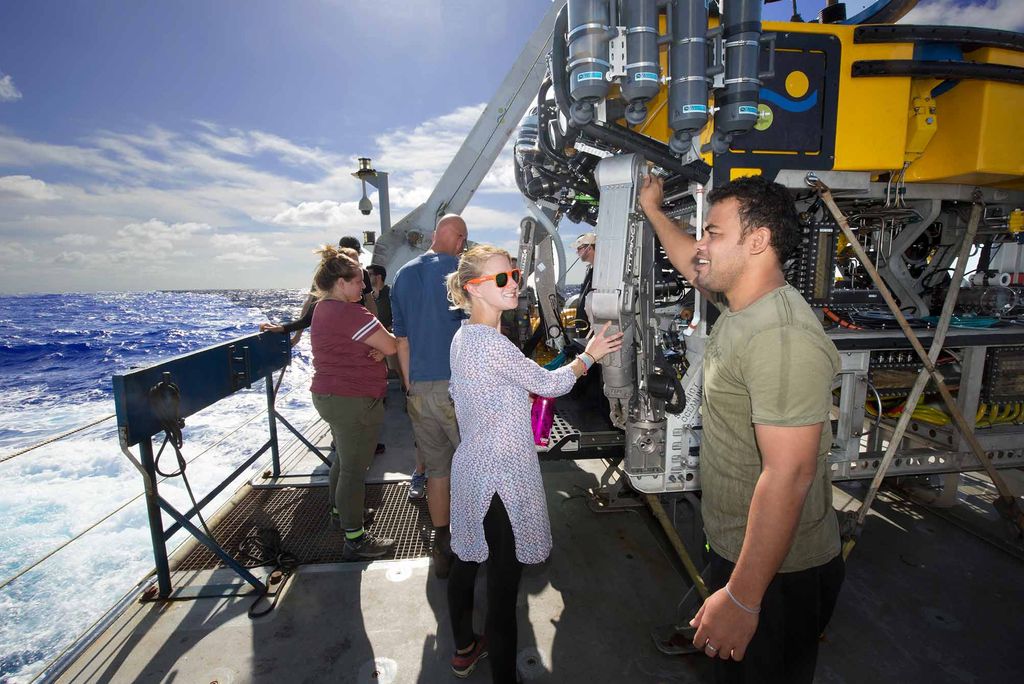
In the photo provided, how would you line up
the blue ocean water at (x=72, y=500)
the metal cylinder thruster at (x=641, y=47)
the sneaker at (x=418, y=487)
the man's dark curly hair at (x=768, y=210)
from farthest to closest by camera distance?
the sneaker at (x=418, y=487), the blue ocean water at (x=72, y=500), the metal cylinder thruster at (x=641, y=47), the man's dark curly hair at (x=768, y=210)

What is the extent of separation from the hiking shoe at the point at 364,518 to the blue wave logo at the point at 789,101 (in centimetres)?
408

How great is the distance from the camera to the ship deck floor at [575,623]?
7.99 feet

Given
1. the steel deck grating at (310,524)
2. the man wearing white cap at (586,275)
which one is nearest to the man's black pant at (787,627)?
the steel deck grating at (310,524)

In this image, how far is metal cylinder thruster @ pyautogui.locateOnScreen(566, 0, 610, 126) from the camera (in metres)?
2.20

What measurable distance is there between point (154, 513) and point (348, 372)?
4.65 feet

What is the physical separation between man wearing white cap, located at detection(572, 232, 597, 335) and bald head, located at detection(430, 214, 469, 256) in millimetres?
2073

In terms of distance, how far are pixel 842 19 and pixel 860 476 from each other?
3227 mm

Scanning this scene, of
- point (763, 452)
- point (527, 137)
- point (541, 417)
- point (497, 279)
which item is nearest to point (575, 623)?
point (541, 417)

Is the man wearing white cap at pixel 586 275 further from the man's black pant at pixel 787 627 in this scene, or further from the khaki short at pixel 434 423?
the man's black pant at pixel 787 627

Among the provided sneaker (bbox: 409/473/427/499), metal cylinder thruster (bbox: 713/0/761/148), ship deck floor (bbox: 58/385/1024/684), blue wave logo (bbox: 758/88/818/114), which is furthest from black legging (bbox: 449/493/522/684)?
blue wave logo (bbox: 758/88/818/114)

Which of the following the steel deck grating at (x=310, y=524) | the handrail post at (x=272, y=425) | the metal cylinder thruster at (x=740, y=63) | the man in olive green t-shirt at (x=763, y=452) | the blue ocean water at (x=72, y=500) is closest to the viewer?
the man in olive green t-shirt at (x=763, y=452)

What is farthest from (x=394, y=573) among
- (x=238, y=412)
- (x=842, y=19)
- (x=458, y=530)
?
(x=238, y=412)

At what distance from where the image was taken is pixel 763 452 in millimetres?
1300

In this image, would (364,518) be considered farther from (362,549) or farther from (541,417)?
(541,417)
